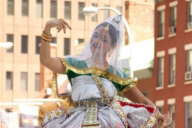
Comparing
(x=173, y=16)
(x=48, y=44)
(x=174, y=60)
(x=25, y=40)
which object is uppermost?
(x=25, y=40)

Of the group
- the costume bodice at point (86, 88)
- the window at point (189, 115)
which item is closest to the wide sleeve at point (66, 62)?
the costume bodice at point (86, 88)

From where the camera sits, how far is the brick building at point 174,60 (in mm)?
41094

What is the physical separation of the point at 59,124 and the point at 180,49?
3463cm

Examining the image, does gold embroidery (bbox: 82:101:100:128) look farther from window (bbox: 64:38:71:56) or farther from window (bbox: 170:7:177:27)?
window (bbox: 64:38:71:56)

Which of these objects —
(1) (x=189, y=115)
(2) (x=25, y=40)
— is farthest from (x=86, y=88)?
(2) (x=25, y=40)

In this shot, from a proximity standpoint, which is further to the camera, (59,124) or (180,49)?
(180,49)

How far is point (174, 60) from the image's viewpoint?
141ft

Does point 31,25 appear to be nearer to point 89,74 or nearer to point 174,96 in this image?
point 174,96

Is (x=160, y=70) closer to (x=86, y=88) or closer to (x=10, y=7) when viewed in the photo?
(x=10, y=7)

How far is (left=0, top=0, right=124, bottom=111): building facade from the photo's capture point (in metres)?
72.1

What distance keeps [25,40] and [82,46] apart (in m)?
15.8

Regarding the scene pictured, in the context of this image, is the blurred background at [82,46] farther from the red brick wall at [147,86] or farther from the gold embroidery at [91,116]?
the gold embroidery at [91,116]

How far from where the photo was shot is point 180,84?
41.8 meters

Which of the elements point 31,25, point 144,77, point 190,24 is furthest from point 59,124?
point 31,25
